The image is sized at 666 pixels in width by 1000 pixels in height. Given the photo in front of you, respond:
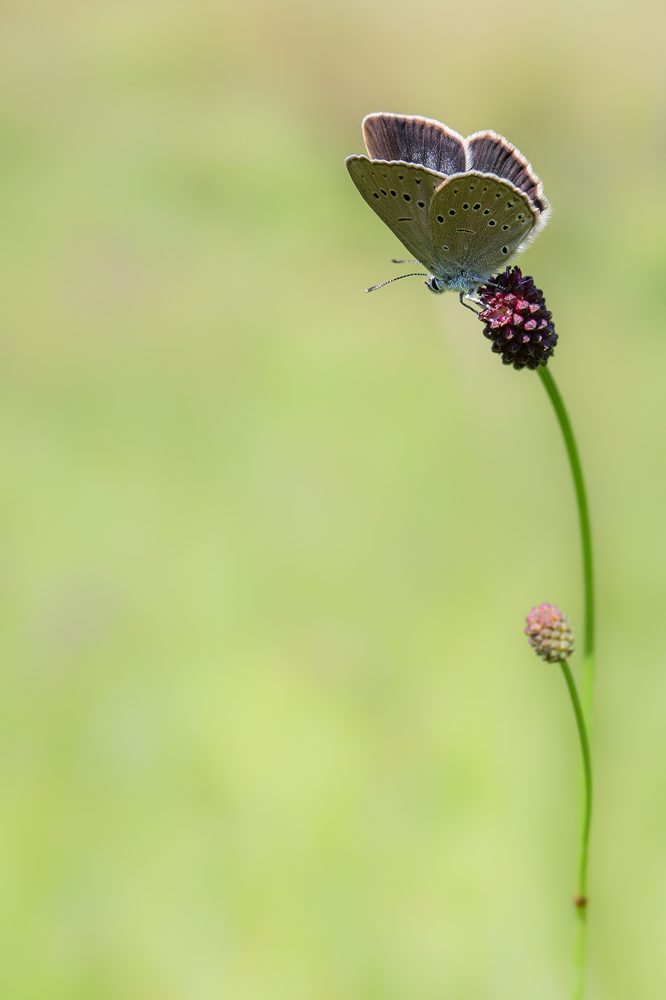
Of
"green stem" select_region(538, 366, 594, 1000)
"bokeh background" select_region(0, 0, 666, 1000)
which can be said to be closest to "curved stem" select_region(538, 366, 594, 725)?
"green stem" select_region(538, 366, 594, 1000)

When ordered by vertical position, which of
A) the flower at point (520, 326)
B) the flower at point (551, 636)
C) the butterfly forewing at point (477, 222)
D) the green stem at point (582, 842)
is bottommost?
the green stem at point (582, 842)

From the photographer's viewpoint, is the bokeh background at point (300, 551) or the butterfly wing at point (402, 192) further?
the bokeh background at point (300, 551)

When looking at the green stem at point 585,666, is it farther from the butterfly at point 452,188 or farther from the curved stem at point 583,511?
the butterfly at point 452,188

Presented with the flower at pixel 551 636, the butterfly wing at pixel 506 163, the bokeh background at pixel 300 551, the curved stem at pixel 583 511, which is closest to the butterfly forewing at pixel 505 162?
the butterfly wing at pixel 506 163

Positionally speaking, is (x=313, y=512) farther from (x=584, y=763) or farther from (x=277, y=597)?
(x=584, y=763)

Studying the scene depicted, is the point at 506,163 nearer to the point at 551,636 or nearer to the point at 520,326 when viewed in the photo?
the point at 520,326

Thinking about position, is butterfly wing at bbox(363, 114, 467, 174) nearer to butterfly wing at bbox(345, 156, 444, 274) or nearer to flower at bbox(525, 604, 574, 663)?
butterfly wing at bbox(345, 156, 444, 274)

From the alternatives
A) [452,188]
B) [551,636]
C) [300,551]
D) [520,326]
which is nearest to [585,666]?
[551,636]
